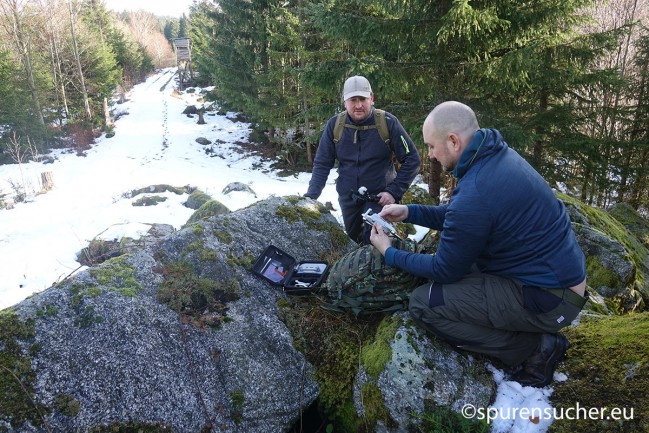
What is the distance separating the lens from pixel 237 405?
2.83 meters

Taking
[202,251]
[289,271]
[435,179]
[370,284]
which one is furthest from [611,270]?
[202,251]

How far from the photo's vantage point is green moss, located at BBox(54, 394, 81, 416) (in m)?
2.38

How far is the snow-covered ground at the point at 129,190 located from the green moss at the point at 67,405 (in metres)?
1.43

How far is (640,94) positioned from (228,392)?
1618cm

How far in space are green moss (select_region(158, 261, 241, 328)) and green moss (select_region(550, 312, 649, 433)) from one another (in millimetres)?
2614

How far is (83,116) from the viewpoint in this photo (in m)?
29.1

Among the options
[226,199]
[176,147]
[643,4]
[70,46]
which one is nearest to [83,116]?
[70,46]

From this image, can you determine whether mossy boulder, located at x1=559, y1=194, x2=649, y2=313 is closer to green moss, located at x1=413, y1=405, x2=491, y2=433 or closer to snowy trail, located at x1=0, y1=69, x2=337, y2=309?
green moss, located at x1=413, y1=405, x2=491, y2=433

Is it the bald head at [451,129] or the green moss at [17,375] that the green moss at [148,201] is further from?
the bald head at [451,129]

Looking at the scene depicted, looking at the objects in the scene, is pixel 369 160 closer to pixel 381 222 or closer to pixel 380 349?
pixel 381 222

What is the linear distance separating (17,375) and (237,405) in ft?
4.62

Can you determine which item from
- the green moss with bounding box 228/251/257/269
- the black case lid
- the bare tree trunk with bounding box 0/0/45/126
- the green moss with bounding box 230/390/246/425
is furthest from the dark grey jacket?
the bare tree trunk with bounding box 0/0/45/126

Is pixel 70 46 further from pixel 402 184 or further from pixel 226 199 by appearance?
pixel 402 184

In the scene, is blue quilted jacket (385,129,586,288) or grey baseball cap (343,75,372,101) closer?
blue quilted jacket (385,129,586,288)
